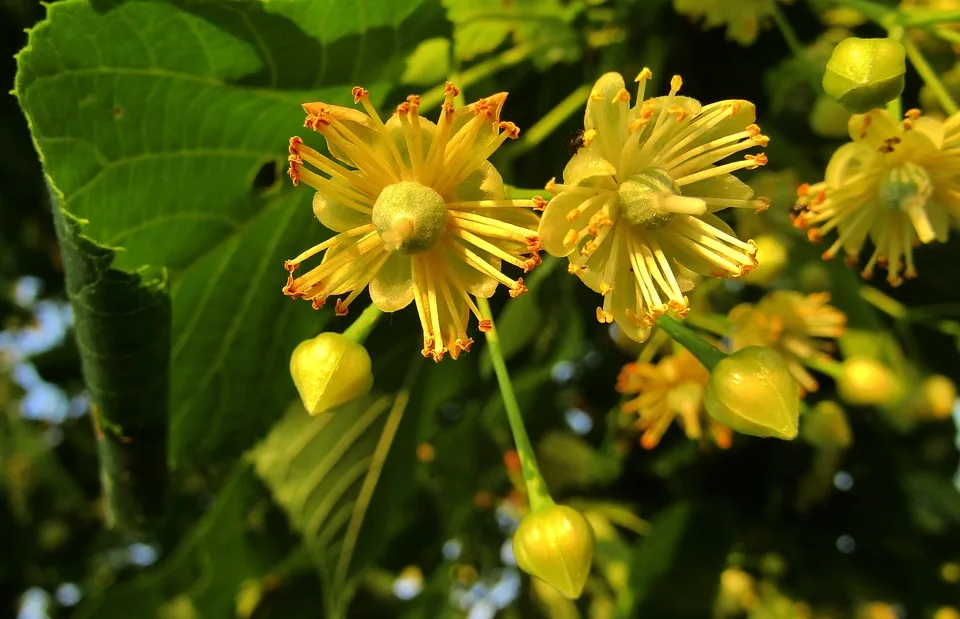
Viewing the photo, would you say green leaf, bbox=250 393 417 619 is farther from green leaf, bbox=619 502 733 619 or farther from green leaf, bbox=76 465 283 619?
green leaf, bbox=619 502 733 619

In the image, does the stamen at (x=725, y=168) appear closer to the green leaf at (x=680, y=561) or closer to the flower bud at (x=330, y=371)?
the flower bud at (x=330, y=371)

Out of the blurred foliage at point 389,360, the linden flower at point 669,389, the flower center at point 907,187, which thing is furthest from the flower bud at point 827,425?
the flower center at point 907,187

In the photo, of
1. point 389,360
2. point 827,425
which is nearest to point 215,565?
point 389,360

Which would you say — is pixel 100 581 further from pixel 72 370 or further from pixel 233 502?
pixel 233 502

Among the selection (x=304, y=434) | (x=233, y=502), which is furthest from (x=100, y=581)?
(x=304, y=434)

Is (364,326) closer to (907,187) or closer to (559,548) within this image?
(559,548)

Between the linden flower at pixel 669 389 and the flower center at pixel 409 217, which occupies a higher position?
the flower center at pixel 409 217

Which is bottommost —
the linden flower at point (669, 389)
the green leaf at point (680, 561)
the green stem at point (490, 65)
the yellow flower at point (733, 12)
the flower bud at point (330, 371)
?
the green leaf at point (680, 561)
